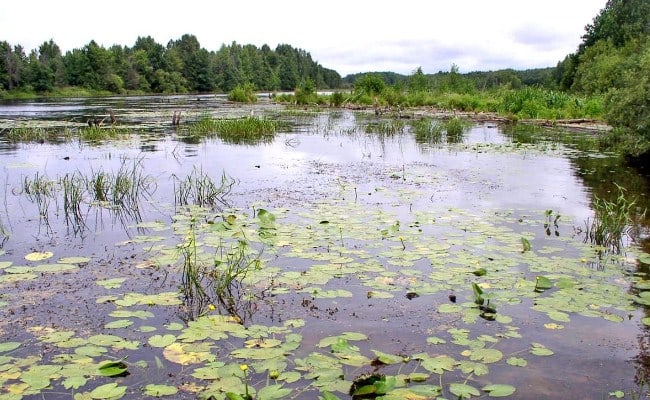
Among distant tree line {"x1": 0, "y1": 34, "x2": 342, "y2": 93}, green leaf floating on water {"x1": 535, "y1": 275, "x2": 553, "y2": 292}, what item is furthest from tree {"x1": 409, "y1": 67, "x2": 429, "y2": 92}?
green leaf floating on water {"x1": 535, "y1": 275, "x2": 553, "y2": 292}

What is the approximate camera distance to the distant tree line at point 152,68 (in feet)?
234

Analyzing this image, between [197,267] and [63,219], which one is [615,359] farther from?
[63,219]

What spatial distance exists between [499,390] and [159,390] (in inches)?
86.0

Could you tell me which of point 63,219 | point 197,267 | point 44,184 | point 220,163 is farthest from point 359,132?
point 197,267

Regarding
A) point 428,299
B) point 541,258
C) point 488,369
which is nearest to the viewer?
point 488,369

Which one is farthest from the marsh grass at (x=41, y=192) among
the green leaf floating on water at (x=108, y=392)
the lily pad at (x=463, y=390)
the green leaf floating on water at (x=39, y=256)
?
the lily pad at (x=463, y=390)

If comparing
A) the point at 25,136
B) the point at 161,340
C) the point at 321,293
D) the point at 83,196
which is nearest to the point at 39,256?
the point at 161,340

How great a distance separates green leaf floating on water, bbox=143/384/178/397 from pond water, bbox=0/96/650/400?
11 millimetres

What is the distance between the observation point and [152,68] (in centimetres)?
9262

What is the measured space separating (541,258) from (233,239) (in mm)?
3689

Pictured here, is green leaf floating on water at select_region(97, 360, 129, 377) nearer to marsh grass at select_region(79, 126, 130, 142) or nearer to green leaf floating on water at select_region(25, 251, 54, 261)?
green leaf floating on water at select_region(25, 251, 54, 261)

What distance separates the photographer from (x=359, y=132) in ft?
71.1

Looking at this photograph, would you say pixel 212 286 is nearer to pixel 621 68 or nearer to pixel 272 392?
pixel 272 392

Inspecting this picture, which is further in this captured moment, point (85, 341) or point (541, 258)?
point (541, 258)
